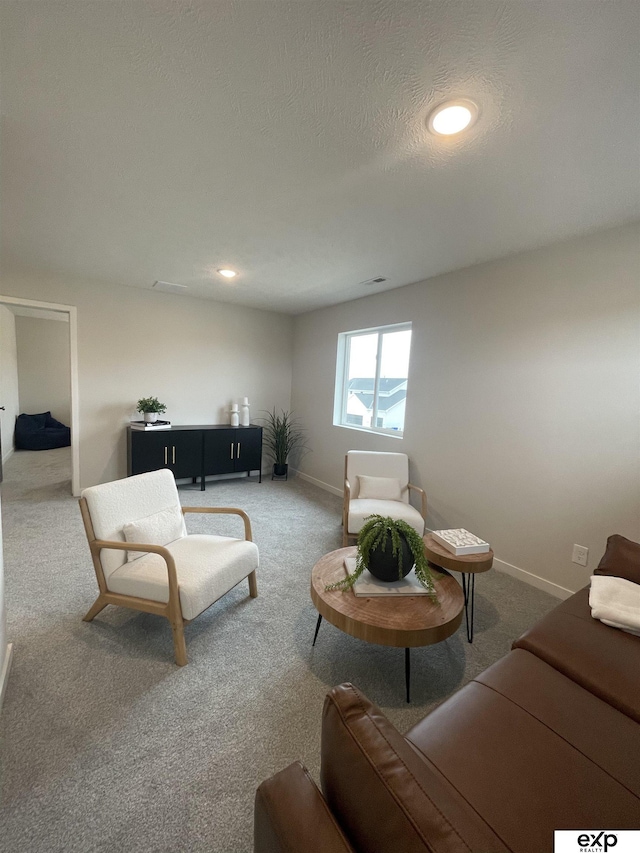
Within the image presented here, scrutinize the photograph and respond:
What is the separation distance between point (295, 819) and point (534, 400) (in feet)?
9.19

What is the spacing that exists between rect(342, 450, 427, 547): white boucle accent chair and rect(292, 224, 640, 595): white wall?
0.92 ft

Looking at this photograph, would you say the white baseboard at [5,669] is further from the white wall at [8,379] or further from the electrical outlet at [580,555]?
the white wall at [8,379]

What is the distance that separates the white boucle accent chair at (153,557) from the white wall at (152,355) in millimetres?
2558

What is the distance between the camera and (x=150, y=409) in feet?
14.0

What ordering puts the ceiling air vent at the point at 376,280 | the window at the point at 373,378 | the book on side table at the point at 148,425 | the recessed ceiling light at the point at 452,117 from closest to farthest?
the recessed ceiling light at the point at 452,117 < the ceiling air vent at the point at 376,280 < the window at the point at 373,378 < the book on side table at the point at 148,425

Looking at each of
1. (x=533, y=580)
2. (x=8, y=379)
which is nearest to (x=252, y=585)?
(x=533, y=580)

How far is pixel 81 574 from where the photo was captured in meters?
2.53

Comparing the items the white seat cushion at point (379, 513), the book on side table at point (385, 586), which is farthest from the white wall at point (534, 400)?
the book on side table at point (385, 586)

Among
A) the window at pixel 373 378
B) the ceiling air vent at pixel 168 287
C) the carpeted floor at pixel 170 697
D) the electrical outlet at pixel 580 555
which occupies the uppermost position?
the ceiling air vent at pixel 168 287

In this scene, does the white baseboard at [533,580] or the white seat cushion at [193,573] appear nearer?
the white seat cushion at [193,573]

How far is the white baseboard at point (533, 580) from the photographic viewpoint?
253cm

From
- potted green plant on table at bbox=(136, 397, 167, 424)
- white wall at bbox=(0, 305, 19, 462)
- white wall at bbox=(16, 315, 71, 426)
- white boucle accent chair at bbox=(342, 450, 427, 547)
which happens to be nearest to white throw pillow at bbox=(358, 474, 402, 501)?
white boucle accent chair at bbox=(342, 450, 427, 547)

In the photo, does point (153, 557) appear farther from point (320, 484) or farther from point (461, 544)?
point (320, 484)

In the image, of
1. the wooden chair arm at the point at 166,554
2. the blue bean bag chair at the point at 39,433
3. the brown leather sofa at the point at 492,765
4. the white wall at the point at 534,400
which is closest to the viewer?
the brown leather sofa at the point at 492,765
